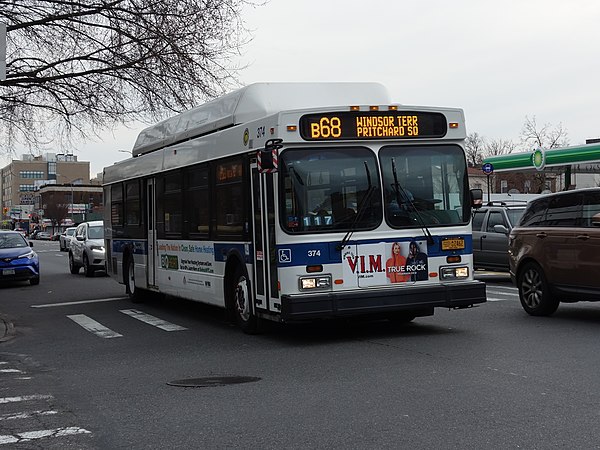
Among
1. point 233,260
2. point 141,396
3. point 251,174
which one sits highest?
point 251,174

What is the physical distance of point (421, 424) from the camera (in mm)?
6645

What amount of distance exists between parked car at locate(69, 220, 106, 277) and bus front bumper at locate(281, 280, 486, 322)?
18.6 metres

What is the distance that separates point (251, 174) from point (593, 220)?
4.82 meters

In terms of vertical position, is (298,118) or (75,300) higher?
(298,118)

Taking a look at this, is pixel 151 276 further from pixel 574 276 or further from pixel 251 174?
pixel 574 276

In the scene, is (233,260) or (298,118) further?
(233,260)

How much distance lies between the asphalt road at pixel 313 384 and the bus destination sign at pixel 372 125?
2.66m

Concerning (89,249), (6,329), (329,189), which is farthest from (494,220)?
(89,249)

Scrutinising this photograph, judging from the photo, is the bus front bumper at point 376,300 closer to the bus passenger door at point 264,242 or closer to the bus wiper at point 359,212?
the bus passenger door at point 264,242

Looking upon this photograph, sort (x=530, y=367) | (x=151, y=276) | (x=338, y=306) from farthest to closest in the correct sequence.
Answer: (x=151, y=276) → (x=338, y=306) → (x=530, y=367)

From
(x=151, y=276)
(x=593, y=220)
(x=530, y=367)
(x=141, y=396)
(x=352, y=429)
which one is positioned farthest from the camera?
(x=151, y=276)

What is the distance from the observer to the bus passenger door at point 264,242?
435 inches

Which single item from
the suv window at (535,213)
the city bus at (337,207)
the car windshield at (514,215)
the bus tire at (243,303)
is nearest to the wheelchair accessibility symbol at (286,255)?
the city bus at (337,207)

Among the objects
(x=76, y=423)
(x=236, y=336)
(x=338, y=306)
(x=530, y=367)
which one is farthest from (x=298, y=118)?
(x=76, y=423)
